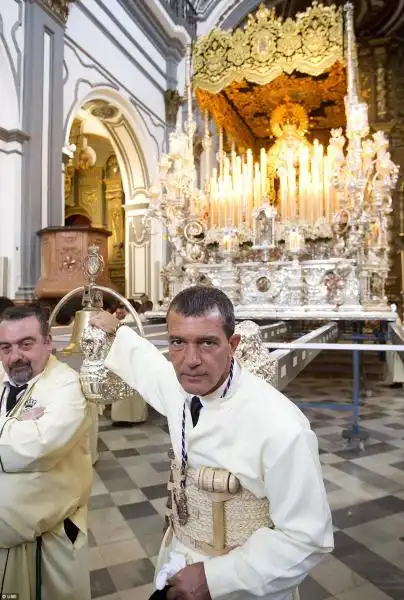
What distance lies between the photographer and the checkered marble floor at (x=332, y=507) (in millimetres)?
2021

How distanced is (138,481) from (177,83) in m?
10.00

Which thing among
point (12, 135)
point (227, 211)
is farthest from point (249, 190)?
point (12, 135)

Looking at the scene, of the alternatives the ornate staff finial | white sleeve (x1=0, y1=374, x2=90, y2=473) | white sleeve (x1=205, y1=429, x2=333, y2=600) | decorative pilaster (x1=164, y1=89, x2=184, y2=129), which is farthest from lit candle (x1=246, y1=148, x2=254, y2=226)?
white sleeve (x1=205, y1=429, x2=333, y2=600)

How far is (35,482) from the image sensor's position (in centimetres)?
147

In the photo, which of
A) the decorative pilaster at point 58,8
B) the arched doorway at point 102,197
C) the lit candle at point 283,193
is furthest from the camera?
the arched doorway at point 102,197

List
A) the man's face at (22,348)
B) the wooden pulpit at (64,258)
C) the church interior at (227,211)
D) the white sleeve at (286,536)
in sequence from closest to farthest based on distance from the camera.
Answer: the white sleeve at (286,536), the man's face at (22,348), the church interior at (227,211), the wooden pulpit at (64,258)

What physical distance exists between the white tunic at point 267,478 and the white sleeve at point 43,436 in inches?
20.1

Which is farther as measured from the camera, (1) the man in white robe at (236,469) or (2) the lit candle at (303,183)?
(2) the lit candle at (303,183)

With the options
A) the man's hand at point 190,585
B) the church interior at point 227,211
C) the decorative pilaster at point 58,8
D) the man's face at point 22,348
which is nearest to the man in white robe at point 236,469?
the man's hand at point 190,585

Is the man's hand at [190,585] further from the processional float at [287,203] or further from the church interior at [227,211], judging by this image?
the processional float at [287,203]

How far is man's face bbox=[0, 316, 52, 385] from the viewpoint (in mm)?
1576

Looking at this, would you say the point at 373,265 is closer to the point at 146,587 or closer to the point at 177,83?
the point at 146,587

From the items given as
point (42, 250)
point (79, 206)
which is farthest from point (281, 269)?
point (79, 206)

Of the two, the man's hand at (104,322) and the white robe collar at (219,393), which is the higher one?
the man's hand at (104,322)
